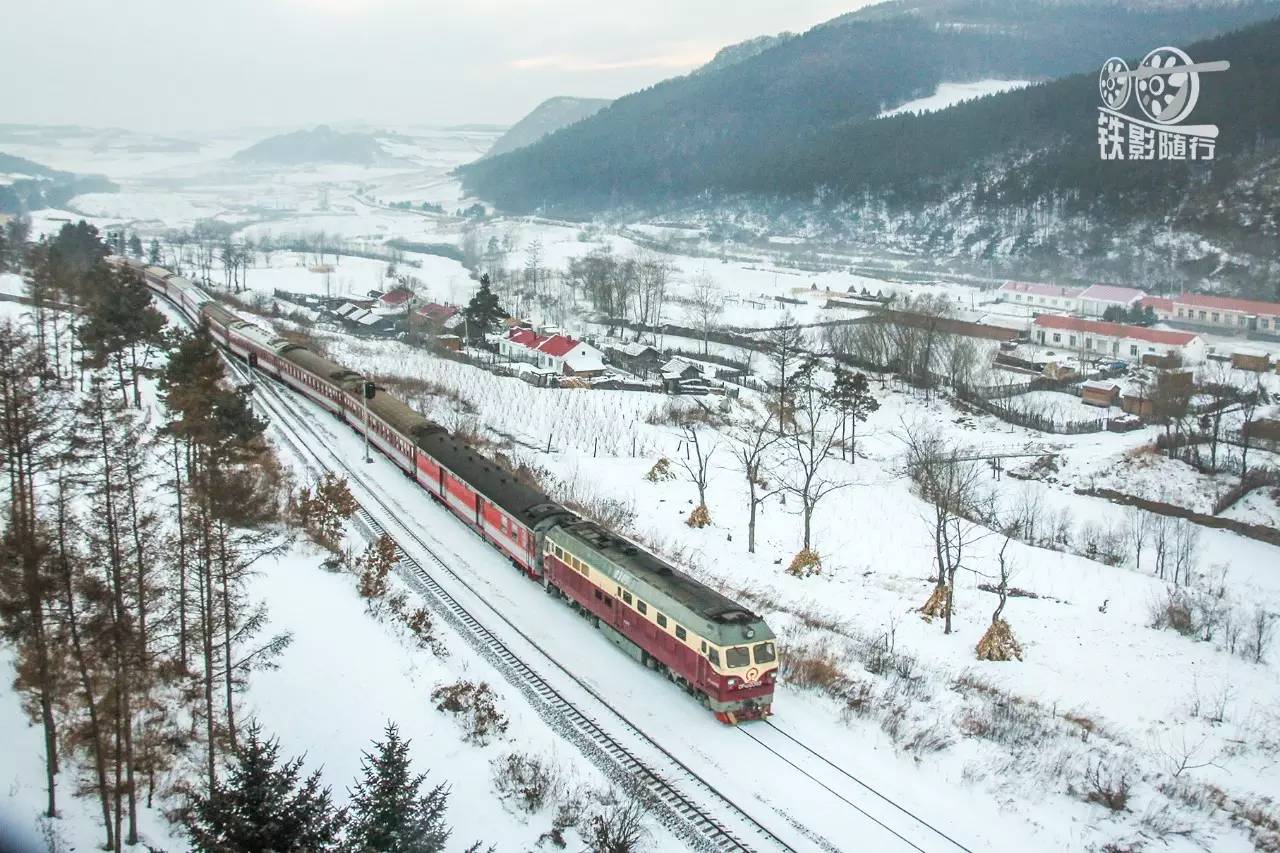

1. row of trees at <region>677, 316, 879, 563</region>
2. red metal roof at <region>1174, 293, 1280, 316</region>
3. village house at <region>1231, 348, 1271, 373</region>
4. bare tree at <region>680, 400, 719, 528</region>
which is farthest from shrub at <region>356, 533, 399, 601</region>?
red metal roof at <region>1174, 293, 1280, 316</region>

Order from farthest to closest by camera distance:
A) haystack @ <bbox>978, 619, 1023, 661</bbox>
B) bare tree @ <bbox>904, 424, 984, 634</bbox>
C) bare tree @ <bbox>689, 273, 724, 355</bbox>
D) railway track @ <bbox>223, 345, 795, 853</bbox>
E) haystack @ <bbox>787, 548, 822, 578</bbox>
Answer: bare tree @ <bbox>689, 273, 724, 355</bbox>
haystack @ <bbox>787, 548, 822, 578</bbox>
bare tree @ <bbox>904, 424, 984, 634</bbox>
haystack @ <bbox>978, 619, 1023, 661</bbox>
railway track @ <bbox>223, 345, 795, 853</bbox>

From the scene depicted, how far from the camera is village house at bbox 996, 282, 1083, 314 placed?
87.5 m

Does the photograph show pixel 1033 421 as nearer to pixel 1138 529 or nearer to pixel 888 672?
pixel 1138 529

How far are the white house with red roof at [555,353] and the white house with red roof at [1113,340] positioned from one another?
3514 centimetres

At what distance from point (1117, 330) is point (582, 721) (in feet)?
207

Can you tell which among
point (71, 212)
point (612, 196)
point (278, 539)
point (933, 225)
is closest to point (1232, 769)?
point (278, 539)

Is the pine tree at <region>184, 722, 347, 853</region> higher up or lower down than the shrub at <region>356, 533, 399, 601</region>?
higher up

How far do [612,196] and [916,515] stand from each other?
530ft

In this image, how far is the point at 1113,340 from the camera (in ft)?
224

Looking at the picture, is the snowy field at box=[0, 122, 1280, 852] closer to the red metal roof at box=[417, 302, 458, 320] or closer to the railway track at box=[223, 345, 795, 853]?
the railway track at box=[223, 345, 795, 853]

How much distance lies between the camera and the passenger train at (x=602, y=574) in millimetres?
17766

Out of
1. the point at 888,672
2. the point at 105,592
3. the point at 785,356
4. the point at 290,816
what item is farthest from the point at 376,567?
the point at 785,356

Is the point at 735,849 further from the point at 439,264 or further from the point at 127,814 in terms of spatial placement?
the point at 439,264

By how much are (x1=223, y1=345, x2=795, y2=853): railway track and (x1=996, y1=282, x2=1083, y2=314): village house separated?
7491 cm
